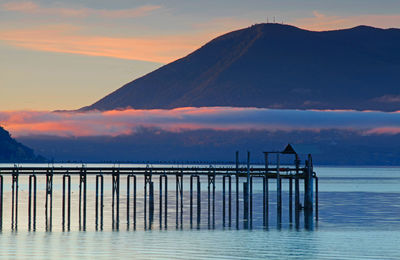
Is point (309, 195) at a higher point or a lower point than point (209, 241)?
higher

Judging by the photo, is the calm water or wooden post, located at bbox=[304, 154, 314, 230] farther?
wooden post, located at bbox=[304, 154, 314, 230]

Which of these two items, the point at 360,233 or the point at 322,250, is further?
the point at 360,233

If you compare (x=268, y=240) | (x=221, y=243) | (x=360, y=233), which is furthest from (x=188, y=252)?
(x=360, y=233)

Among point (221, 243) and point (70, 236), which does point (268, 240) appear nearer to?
point (221, 243)

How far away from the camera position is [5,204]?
105 meters

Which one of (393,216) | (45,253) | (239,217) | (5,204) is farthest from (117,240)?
(5,204)

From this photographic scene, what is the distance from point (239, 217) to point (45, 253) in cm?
3523

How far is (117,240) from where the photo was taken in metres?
60.0

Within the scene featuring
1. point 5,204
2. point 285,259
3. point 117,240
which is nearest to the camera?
point 285,259

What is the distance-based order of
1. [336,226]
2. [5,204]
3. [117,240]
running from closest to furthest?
[117,240]
[336,226]
[5,204]

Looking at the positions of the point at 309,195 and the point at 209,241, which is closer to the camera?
the point at 209,241

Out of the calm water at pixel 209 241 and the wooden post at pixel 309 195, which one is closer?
the calm water at pixel 209 241

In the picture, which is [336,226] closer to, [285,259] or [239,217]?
[239,217]

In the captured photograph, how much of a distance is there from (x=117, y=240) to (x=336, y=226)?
75.2 feet
